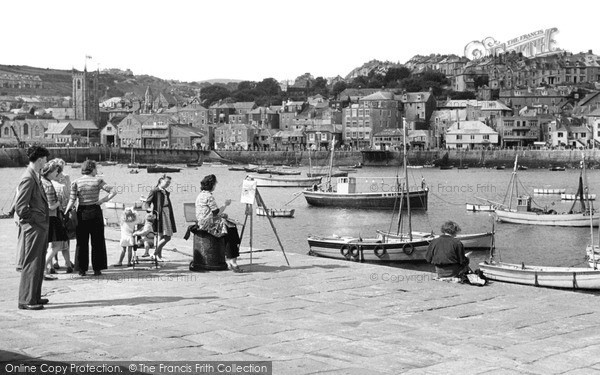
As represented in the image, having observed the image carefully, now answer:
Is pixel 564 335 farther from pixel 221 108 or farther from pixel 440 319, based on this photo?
pixel 221 108

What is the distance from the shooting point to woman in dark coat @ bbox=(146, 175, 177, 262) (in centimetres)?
1310

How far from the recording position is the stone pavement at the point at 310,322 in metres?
7.24

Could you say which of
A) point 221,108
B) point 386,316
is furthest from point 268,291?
point 221,108

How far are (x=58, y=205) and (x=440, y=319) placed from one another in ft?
16.6

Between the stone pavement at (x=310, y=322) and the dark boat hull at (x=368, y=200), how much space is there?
137 ft

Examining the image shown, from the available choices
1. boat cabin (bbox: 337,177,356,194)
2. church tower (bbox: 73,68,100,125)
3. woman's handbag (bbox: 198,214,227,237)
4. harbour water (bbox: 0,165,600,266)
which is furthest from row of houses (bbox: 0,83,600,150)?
woman's handbag (bbox: 198,214,227,237)

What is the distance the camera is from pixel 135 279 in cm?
1121

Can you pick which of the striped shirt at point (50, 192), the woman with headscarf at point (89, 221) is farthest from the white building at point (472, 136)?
the striped shirt at point (50, 192)

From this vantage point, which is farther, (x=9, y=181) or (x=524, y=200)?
(x=9, y=181)

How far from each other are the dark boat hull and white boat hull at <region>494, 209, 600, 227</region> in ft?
24.6

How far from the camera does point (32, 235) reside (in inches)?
Result: 359

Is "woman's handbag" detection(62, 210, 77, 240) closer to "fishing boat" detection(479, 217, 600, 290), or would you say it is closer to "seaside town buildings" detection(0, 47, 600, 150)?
"fishing boat" detection(479, 217, 600, 290)

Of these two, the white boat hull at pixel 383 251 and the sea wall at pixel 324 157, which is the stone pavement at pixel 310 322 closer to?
the white boat hull at pixel 383 251

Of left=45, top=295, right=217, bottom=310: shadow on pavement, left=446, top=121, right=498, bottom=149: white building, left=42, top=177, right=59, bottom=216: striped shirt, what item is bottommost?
left=45, top=295, right=217, bottom=310: shadow on pavement
